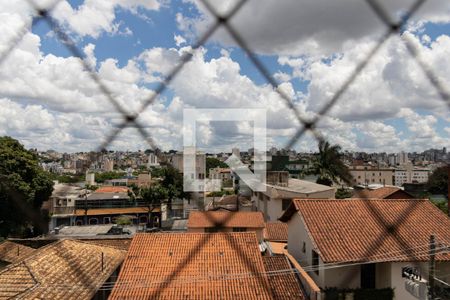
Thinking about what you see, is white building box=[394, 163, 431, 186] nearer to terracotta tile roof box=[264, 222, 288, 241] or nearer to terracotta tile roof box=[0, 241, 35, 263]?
terracotta tile roof box=[264, 222, 288, 241]

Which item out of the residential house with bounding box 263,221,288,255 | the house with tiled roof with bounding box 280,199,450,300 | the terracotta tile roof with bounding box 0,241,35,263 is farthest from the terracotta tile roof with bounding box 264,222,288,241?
the terracotta tile roof with bounding box 0,241,35,263

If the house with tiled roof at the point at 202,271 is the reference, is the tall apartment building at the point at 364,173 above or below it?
above

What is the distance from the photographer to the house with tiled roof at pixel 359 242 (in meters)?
7.80

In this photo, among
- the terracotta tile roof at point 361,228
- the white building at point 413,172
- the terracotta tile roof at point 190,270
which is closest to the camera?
the white building at point 413,172

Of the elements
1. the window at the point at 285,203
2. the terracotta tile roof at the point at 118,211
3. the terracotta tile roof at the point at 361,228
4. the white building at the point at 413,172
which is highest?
the white building at the point at 413,172

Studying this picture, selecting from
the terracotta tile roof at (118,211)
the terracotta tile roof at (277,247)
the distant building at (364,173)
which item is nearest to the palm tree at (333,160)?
the distant building at (364,173)

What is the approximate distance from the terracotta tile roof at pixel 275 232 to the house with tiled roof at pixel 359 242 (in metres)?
4.53

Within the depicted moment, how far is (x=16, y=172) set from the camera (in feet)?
47.4

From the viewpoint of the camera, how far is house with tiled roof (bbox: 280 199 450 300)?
780 centimetres

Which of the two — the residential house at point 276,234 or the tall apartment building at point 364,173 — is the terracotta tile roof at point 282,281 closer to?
the residential house at point 276,234

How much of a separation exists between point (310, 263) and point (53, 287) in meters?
5.48

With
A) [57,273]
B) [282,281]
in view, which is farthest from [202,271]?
[57,273]

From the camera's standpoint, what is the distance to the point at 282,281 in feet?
29.0

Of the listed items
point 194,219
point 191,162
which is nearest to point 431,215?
point 194,219
